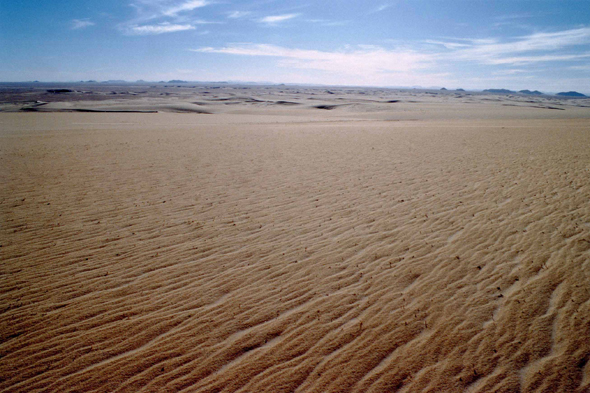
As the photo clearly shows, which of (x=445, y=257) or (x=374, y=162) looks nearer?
(x=445, y=257)

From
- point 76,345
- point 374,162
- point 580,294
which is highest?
point 374,162

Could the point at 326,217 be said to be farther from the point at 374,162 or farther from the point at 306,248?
the point at 374,162

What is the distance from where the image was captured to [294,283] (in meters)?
4.42

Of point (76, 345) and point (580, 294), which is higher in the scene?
point (580, 294)

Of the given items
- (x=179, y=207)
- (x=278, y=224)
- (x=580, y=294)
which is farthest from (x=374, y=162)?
(x=580, y=294)

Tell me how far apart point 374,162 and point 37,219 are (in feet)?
30.7

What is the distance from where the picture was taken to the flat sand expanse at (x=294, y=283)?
122 inches

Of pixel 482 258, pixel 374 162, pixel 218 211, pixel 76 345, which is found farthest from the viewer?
pixel 374 162

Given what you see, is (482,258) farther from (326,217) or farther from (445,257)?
(326,217)

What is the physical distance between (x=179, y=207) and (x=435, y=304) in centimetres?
530

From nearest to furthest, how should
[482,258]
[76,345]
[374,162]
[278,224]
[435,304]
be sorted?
[76,345], [435,304], [482,258], [278,224], [374,162]

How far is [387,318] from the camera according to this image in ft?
12.3

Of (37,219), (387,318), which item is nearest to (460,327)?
(387,318)

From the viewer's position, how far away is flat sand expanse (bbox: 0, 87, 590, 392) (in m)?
3.10
